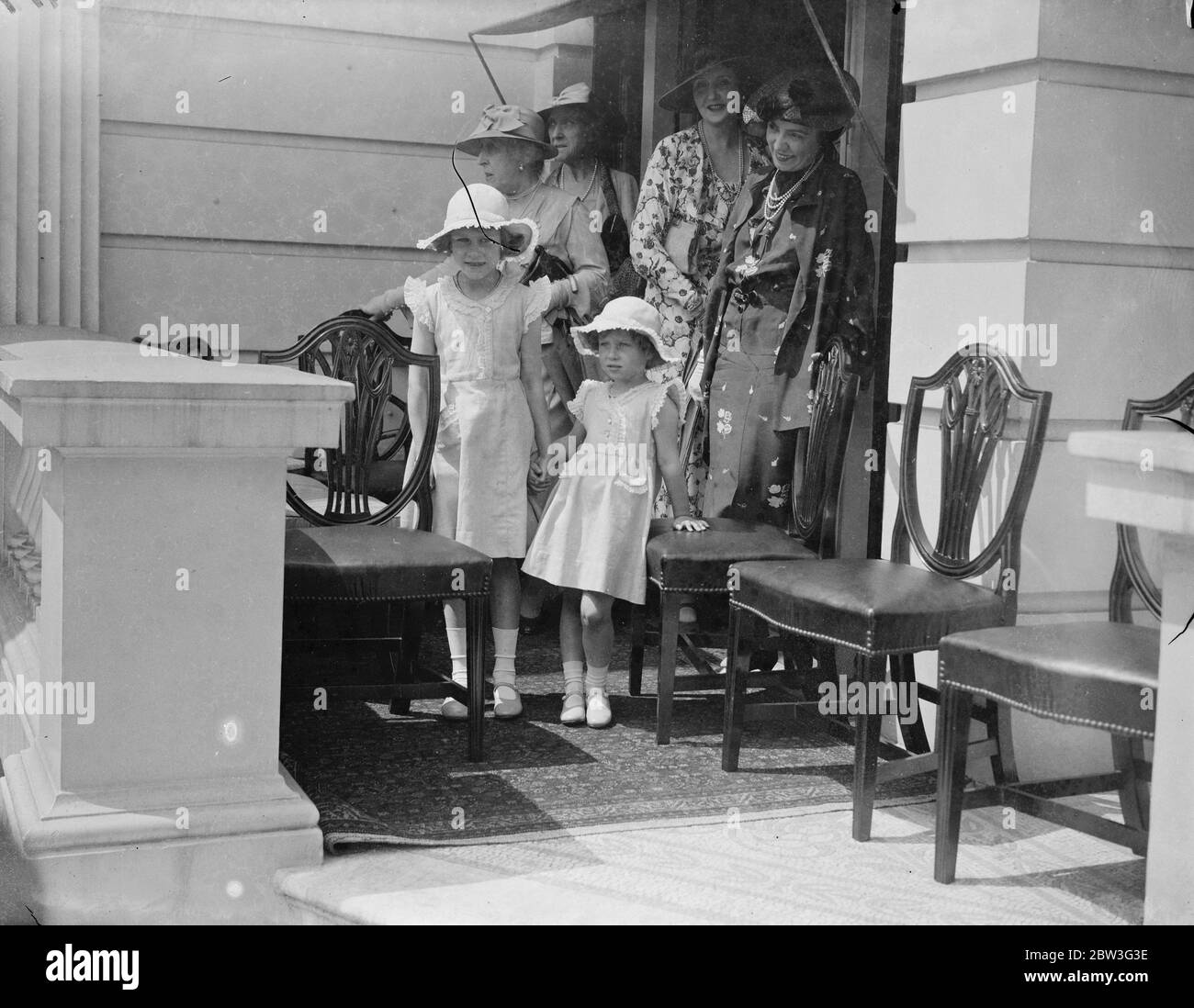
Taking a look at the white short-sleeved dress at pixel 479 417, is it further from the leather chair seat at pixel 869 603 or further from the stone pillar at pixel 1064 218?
the stone pillar at pixel 1064 218

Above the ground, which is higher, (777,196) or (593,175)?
(593,175)

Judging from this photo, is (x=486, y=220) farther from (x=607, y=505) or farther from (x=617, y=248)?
(x=617, y=248)

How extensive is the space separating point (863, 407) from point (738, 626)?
182 cm

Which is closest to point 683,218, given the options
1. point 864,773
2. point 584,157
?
point 584,157

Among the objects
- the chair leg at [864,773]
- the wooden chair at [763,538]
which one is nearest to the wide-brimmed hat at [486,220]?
the wooden chair at [763,538]

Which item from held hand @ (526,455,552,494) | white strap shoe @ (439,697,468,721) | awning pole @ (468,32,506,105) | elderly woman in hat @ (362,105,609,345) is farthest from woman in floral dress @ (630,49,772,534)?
white strap shoe @ (439,697,468,721)

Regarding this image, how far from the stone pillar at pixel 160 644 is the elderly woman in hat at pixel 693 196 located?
301 cm

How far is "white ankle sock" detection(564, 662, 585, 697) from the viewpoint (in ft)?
18.0

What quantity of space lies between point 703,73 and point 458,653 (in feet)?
9.38

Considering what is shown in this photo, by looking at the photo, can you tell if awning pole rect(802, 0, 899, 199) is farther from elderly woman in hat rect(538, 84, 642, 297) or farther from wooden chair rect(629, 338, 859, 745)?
elderly woman in hat rect(538, 84, 642, 297)

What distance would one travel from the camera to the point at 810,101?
228 inches

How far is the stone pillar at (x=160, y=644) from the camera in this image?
3662 millimetres
